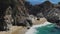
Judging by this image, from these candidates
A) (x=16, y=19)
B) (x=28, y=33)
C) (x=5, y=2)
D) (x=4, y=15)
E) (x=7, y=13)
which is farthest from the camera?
(x=16, y=19)

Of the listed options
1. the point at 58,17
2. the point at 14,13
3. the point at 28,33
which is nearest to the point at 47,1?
the point at 58,17

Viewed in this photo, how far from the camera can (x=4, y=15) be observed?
52.8m

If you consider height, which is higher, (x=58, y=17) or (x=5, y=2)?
(x=5, y=2)

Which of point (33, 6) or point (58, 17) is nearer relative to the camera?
point (58, 17)

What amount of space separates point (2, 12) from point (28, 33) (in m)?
11.4

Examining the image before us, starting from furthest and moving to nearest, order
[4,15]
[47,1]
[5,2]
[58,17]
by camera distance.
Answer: [47,1], [58,17], [4,15], [5,2]

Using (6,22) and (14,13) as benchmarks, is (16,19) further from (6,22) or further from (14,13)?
(6,22)

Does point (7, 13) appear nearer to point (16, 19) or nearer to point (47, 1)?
point (16, 19)

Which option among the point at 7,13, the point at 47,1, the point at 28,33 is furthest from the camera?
the point at 47,1

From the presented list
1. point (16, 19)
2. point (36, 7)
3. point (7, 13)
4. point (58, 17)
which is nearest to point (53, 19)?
point (58, 17)

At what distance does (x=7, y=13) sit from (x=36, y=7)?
230 ft

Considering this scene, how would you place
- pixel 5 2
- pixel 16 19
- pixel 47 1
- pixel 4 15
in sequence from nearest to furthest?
pixel 5 2, pixel 4 15, pixel 16 19, pixel 47 1

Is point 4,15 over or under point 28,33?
over

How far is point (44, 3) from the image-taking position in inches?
5007
